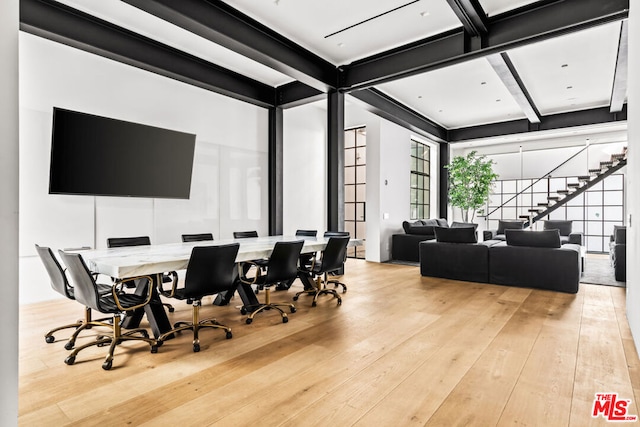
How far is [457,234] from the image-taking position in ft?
18.0

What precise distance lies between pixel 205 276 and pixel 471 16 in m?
3.91

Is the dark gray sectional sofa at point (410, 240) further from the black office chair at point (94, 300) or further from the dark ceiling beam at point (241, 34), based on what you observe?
the black office chair at point (94, 300)

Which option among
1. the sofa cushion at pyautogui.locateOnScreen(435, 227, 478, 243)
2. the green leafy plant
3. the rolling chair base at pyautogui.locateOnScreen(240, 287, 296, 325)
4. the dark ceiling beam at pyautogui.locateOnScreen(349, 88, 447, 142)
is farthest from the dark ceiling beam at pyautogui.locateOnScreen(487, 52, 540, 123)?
the rolling chair base at pyautogui.locateOnScreen(240, 287, 296, 325)

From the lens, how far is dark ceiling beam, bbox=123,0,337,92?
3.70 metres

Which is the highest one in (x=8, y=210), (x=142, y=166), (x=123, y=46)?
(x=123, y=46)

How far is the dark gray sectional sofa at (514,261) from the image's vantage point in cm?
467

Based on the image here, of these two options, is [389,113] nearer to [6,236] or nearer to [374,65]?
[374,65]

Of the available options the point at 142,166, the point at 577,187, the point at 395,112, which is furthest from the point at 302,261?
the point at 577,187

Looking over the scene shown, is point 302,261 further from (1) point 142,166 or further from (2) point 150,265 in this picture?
(1) point 142,166

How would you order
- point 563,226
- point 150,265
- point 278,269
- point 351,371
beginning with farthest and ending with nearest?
point 563,226, point 278,269, point 150,265, point 351,371

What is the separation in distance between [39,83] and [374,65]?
4.29 metres

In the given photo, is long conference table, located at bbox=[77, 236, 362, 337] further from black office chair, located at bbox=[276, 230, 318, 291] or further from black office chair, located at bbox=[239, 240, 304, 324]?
black office chair, located at bbox=[276, 230, 318, 291]

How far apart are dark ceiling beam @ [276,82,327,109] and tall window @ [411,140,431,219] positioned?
3975mm

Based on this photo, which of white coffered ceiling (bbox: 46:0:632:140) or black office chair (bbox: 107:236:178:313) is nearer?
black office chair (bbox: 107:236:178:313)
